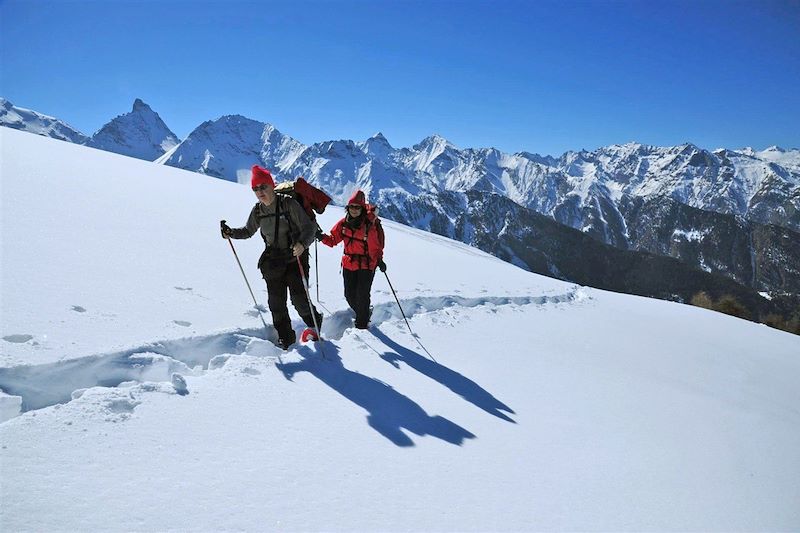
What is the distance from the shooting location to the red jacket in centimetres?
704

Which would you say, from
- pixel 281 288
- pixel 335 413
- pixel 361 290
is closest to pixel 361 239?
pixel 361 290

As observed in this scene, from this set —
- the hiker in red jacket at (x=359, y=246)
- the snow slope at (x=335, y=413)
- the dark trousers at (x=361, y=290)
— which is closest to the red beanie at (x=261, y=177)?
the hiker in red jacket at (x=359, y=246)

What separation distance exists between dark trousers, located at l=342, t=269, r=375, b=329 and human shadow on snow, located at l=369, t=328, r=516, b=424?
0.59 m

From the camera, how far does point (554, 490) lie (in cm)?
331

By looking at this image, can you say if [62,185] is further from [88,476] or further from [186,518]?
[186,518]

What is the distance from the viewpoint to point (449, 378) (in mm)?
5316

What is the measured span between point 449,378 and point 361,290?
2266 millimetres

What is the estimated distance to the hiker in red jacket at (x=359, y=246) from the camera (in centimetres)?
693

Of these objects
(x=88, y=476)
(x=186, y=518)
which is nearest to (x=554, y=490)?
(x=186, y=518)

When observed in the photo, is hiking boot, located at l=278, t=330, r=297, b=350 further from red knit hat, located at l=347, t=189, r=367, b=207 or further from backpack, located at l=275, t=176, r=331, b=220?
red knit hat, located at l=347, t=189, r=367, b=207

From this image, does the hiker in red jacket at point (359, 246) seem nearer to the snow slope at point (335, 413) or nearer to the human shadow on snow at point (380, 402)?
the snow slope at point (335, 413)

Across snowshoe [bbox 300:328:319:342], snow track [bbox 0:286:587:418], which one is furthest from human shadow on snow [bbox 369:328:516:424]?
snowshoe [bbox 300:328:319:342]

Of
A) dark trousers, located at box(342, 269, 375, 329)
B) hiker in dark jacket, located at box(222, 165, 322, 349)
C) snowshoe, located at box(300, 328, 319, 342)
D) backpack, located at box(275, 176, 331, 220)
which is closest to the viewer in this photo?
hiker in dark jacket, located at box(222, 165, 322, 349)

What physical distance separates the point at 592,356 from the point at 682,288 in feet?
750
